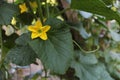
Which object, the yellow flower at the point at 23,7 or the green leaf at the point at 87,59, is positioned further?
the green leaf at the point at 87,59

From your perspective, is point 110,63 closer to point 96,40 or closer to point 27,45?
point 96,40

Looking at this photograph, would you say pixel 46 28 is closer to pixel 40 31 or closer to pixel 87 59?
pixel 40 31

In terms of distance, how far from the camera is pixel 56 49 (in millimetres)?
843

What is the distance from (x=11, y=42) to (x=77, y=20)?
1.62 ft

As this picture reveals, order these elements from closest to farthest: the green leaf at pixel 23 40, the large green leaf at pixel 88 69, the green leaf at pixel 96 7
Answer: the green leaf at pixel 96 7 < the green leaf at pixel 23 40 < the large green leaf at pixel 88 69

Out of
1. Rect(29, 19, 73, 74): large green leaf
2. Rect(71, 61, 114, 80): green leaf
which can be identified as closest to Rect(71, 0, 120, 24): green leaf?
Rect(29, 19, 73, 74): large green leaf

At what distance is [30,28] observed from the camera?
0.87 m

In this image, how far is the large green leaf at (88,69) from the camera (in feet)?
3.91

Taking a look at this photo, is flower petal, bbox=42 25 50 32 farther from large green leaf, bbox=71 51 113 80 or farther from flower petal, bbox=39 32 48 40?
large green leaf, bbox=71 51 113 80

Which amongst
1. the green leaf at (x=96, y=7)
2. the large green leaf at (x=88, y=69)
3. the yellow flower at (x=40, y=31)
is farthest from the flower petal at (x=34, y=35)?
the large green leaf at (x=88, y=69)

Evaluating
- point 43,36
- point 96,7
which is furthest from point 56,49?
point 96,7

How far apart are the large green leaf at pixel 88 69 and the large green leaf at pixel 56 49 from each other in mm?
349

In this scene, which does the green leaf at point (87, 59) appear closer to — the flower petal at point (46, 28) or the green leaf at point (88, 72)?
the green leaf at point (88, 72)

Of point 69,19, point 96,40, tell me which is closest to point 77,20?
point 69,19
